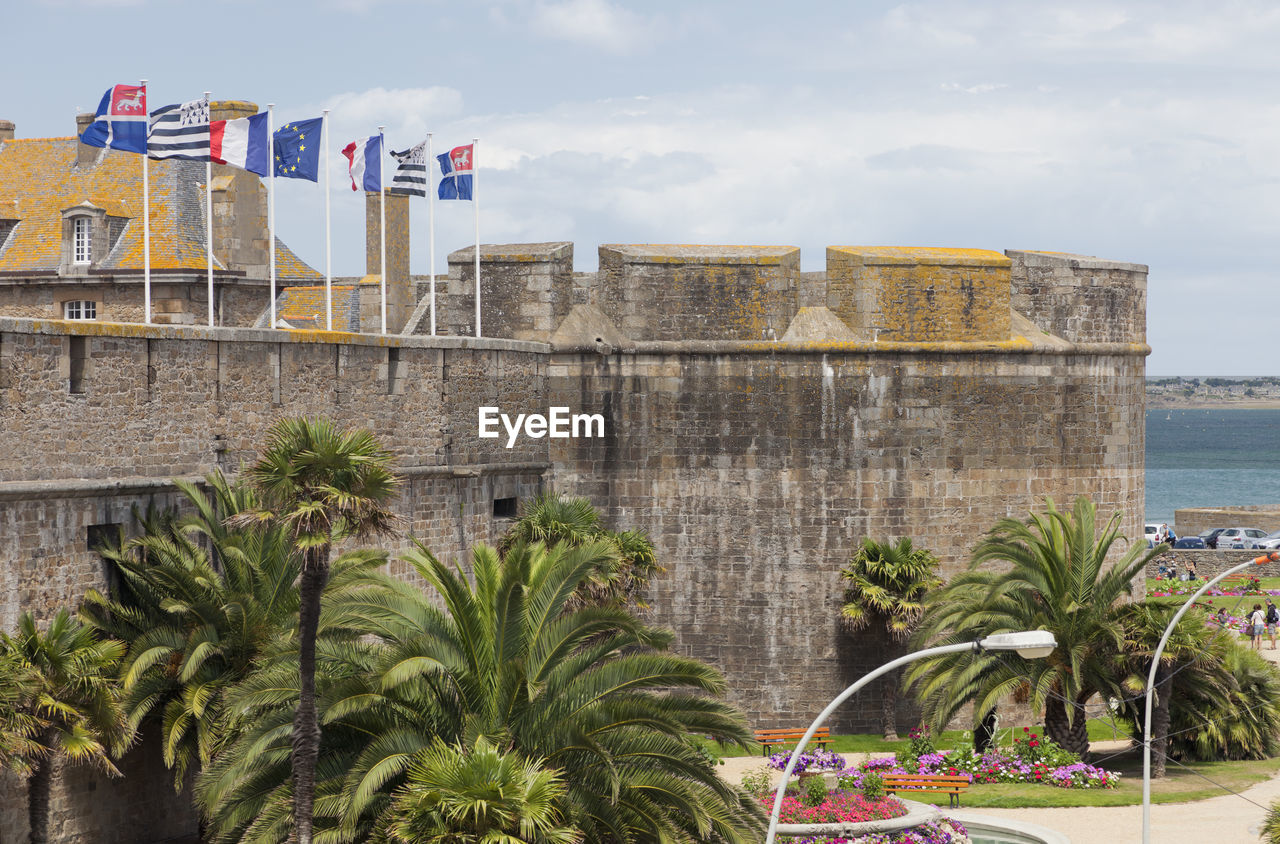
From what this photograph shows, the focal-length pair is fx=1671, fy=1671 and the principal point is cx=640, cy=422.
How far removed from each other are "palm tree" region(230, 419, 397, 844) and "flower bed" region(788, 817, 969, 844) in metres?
7.83

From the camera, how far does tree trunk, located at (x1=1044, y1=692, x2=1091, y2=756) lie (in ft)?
83.0

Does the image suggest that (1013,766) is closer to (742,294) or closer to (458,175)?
(742,294)

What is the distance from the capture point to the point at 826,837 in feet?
69.2

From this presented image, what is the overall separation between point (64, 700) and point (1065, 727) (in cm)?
1511

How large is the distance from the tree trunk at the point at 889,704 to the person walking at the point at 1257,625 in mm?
14607

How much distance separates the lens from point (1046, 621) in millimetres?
24734

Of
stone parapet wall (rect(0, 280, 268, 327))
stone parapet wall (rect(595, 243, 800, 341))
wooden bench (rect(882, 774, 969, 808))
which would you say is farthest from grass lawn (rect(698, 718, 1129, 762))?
stone parapet wall (rect(0, 280, 268, 327))

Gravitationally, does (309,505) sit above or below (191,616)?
above

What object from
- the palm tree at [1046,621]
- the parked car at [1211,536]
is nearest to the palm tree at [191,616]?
the palm tree at [1046,621]

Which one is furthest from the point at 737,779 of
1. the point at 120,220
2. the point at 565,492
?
the point at 120,220

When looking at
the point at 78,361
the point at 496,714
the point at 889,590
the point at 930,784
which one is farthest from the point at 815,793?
the point at 78,361

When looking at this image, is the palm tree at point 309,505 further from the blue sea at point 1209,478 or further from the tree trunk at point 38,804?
the blue sea at point 1209,478

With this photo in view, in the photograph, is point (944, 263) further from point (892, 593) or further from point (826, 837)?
point (826, 837)

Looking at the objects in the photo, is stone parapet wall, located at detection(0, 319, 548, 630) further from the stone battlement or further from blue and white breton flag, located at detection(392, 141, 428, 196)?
blue and white breton flag, located at detection(392, 141, 428, 196)
